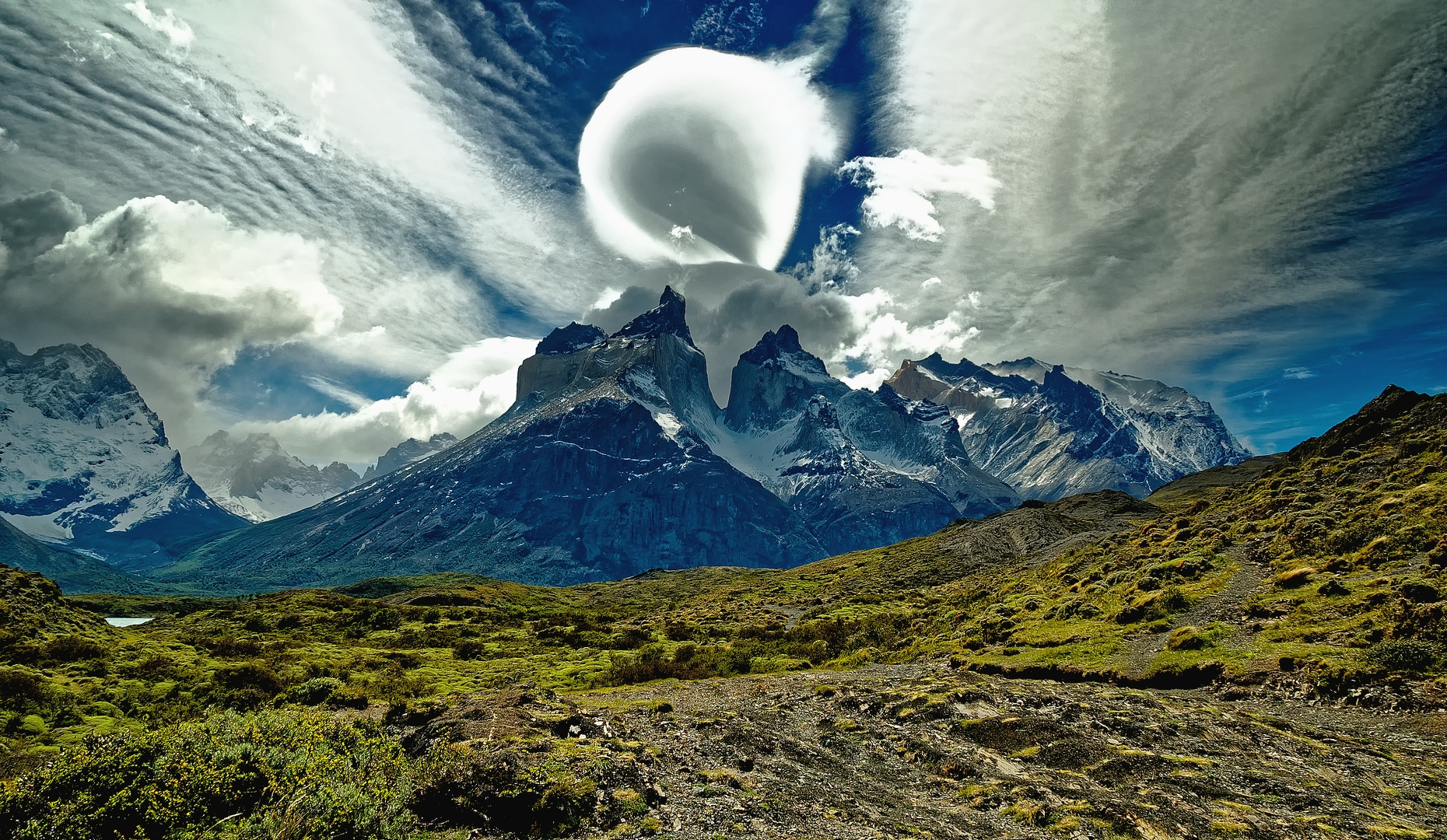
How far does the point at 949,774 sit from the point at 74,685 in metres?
45.3

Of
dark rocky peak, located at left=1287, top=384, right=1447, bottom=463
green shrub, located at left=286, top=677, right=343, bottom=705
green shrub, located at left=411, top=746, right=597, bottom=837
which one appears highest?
dark rocky peak, located at left=1287, top=384, right=1447, bottom=463

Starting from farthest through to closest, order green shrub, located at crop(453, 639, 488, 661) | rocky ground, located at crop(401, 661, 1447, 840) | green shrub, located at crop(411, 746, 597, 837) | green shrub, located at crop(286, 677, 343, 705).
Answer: green shrub, located at crop(453, 639, 488, 661), green shrub, located at crop(286, 677, 343, 705), rocky ground, located at crop(401, 661, 1447, 840), green shrub, located at crop(411, 746, 597, 837)

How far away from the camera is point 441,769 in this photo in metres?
17.6

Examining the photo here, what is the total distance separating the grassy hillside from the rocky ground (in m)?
2.38

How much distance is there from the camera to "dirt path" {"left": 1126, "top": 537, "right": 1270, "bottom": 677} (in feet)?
105

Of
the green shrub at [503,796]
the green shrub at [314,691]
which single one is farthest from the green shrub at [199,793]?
the green shrub at [314,691]

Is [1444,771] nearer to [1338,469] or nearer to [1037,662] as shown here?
[1037,662]

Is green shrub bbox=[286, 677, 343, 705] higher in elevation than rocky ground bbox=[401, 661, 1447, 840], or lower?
lower

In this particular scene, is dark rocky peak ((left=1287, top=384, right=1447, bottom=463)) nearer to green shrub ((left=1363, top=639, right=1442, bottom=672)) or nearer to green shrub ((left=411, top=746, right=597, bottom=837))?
green shrub ((left=1363, top=639, right=1442, bottom=672))

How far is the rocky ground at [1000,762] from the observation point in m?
17.0

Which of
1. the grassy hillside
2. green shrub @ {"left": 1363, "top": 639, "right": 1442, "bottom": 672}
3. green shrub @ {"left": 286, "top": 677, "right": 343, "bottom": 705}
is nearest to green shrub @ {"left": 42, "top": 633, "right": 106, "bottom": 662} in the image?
the grassy hillside

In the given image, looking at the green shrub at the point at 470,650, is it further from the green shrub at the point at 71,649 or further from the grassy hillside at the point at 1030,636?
the green shrub at the point at 71,649

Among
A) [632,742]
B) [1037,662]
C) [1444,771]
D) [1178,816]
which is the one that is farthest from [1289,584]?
[632,742]

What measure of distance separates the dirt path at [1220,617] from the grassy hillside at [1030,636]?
177 mm
